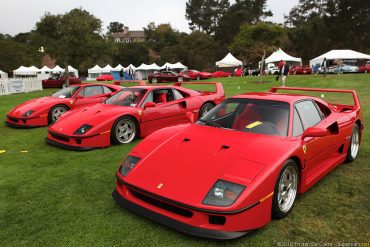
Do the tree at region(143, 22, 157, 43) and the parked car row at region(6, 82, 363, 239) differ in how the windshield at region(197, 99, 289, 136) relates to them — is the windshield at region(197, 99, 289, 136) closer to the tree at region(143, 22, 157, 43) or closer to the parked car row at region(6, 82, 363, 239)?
the parked car row at region(6, 82, 363, 239)

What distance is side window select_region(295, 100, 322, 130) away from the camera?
4.14 meters

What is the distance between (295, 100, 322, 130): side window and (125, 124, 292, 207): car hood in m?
0.70

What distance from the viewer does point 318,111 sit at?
4.60 metres

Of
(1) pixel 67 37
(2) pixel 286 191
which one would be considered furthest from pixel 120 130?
(1) pixel 67 37

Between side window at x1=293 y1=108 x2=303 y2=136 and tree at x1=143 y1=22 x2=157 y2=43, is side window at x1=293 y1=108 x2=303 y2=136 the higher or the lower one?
the lower one

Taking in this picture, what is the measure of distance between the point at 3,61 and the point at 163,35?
43526 millimetres

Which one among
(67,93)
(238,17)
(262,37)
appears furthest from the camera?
(238,17)

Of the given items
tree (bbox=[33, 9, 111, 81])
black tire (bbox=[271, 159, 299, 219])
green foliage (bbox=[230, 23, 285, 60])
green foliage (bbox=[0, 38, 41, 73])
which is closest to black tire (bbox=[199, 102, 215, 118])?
black tire (bbox=[271, 159, 299, 219])

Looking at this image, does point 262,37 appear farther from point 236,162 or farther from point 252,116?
point 236,162

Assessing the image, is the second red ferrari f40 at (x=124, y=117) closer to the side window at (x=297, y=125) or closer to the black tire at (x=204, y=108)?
the black tire at (x=204, y=108)

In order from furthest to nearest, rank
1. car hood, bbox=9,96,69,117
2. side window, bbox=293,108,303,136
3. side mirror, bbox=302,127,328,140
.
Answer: car hood, bbox=9,96,69,117, side window, bbox=293,108,303,136, side mirror, bbox=302,127,328,140

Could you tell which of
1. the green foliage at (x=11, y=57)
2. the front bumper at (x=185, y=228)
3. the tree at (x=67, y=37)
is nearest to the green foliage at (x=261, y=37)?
the tree at (x=67, y=37)

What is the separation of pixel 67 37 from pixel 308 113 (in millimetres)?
23509

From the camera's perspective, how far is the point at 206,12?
3428 inches
